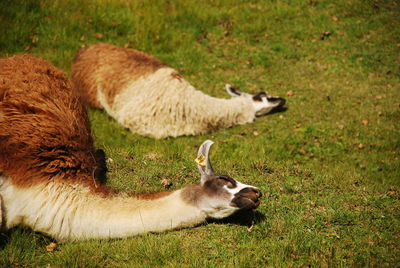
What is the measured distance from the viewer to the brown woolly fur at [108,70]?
7.20m

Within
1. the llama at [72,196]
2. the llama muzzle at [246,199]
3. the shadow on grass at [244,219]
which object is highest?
the llama muzzle at [246,199]

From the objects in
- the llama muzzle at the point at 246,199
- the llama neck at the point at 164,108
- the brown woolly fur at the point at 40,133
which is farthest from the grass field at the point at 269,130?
the brown woolly fur at the point at 40,133

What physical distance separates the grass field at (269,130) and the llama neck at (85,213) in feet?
0.39

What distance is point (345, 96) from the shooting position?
26.9 feet

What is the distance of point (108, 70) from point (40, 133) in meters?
3.90

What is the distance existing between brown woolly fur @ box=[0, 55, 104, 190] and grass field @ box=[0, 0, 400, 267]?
0.56 meters

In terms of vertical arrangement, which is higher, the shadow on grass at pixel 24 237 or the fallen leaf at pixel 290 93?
the shadow on grass at pixel 24 237

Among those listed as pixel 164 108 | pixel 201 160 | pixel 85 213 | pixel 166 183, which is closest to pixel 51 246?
pixel 85 213

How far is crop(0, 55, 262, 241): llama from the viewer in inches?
136

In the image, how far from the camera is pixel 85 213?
3.50 meters

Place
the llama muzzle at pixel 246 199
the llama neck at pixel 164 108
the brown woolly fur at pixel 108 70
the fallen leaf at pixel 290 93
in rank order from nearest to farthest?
the llama muzzle at pixel 246 199
the llama neck at pixel 164 108
the brown woolly fur at pixel 108 70
the fallen leaf at pixel 290 93

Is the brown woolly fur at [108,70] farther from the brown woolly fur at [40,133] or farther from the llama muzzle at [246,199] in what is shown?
the llama muzzle at [246,199]

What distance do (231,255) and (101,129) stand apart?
3956 mm

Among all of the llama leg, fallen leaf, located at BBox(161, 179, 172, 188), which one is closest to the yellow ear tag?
fallen leaf, located at BBox(161, 179, 172, 188)
